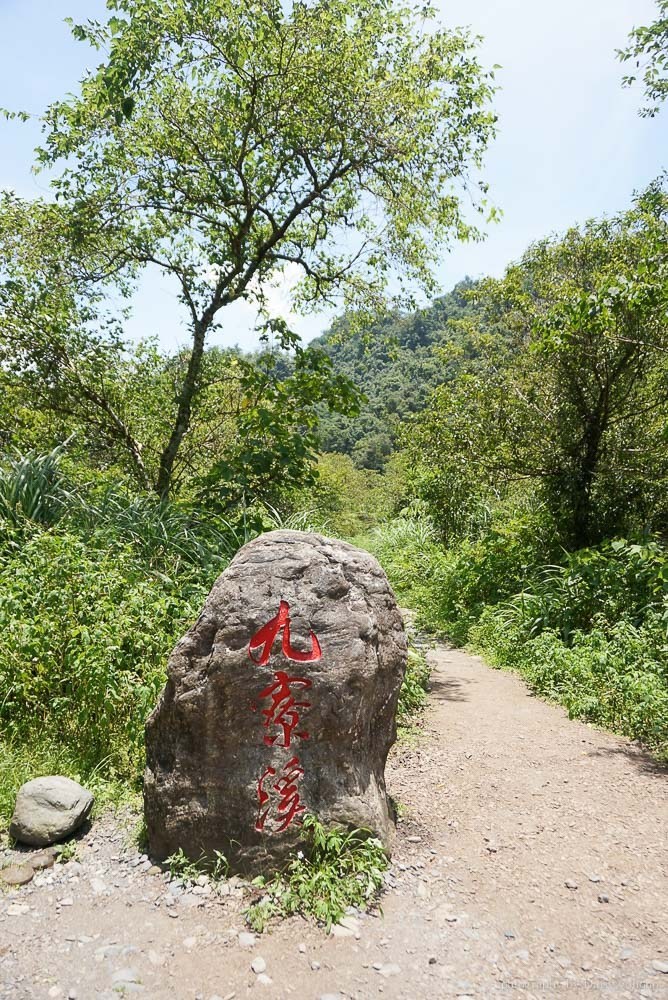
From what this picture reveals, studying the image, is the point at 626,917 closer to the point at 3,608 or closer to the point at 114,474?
the point at 3,608

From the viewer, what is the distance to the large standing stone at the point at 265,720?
3.26 metres

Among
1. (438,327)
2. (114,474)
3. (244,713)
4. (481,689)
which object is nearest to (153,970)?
(244,713)

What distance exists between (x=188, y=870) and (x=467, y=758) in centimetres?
220

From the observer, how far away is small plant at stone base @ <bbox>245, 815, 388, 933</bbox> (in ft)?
9.87

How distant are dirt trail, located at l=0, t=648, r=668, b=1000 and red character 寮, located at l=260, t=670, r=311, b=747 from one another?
2.32ft

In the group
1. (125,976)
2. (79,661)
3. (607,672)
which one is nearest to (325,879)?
(125,976)

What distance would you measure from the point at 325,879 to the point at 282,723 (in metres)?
0.69

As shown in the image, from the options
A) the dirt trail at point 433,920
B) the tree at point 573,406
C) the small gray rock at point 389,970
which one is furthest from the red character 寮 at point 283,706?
the tree at point 573,406

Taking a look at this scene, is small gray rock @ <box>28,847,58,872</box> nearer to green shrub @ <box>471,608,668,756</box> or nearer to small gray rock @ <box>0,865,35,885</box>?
small gray rock @ <box>0,865,35,885</box>

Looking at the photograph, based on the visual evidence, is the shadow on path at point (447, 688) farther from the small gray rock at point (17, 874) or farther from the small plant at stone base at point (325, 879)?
Answer: the small gray rock at point (17, 874)

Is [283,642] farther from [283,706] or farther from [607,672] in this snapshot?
[607,672]

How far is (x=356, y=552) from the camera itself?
3.67 metres

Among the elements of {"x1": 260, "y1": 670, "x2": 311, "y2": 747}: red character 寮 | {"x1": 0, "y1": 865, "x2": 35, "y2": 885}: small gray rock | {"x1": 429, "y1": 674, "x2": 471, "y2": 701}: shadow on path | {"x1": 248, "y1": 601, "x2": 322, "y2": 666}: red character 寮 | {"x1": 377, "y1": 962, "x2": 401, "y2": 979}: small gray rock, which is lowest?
{"x1": 0, "y1": 865, "x2": 35, "y2": 885}: small gray rock

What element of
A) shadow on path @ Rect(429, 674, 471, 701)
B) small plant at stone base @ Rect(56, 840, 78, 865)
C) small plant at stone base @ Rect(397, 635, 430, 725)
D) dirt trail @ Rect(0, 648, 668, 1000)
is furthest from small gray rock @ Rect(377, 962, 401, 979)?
shadow on path @ Rect(429, 674, 471, 701)
